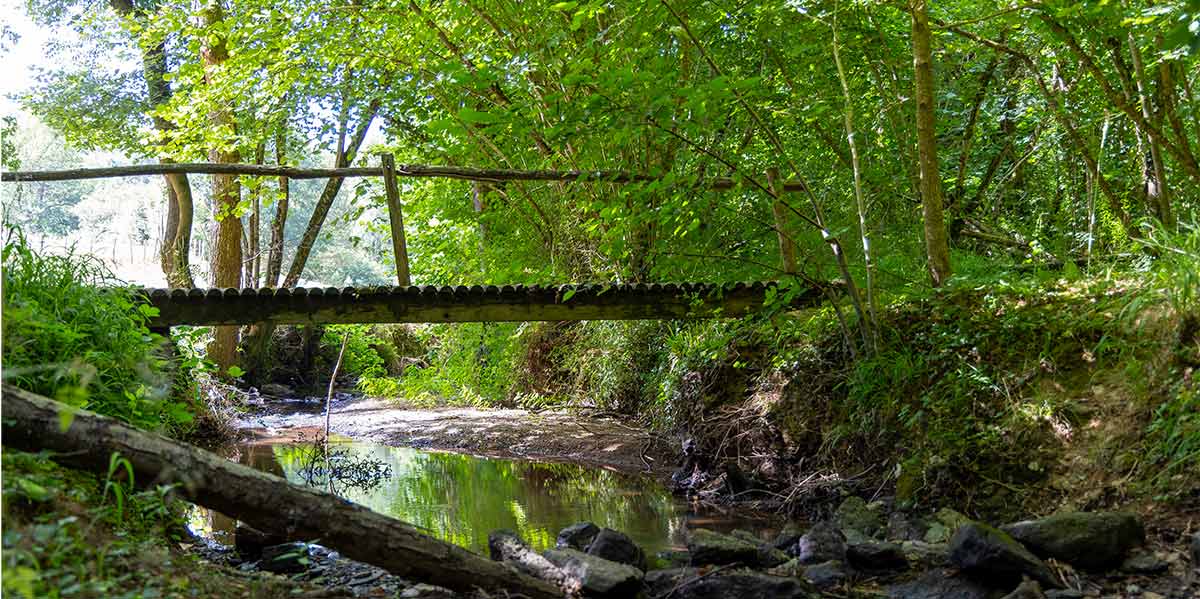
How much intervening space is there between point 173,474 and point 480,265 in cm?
676

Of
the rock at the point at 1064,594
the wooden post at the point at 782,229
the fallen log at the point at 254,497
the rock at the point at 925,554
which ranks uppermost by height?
the wooden post at the point at 782,229

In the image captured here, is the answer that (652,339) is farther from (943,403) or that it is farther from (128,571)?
(128,571)

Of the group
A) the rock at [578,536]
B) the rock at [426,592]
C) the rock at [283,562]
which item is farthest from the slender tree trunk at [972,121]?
the rock at [283,562]

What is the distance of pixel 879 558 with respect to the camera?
11.7ft

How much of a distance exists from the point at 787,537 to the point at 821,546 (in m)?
0.31

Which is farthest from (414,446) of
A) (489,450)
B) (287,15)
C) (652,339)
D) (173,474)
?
(173,474)

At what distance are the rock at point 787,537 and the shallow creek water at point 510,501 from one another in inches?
6.8

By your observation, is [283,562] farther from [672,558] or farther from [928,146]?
[928,146]

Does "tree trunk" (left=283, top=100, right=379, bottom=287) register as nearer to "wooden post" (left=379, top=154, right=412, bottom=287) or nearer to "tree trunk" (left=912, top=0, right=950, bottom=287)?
"wooden post" (left=379, top=154, right=412, bottom=287)

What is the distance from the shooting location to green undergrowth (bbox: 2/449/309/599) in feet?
6.48

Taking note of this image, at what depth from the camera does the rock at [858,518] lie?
4098 mm

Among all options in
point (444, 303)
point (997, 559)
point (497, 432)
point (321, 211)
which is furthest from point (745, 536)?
point (321, 211)

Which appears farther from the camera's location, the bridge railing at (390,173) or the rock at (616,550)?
the bridge railing at (390,173)

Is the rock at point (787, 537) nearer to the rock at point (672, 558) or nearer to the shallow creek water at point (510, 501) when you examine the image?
the shallow creek water at point (510, 501)
